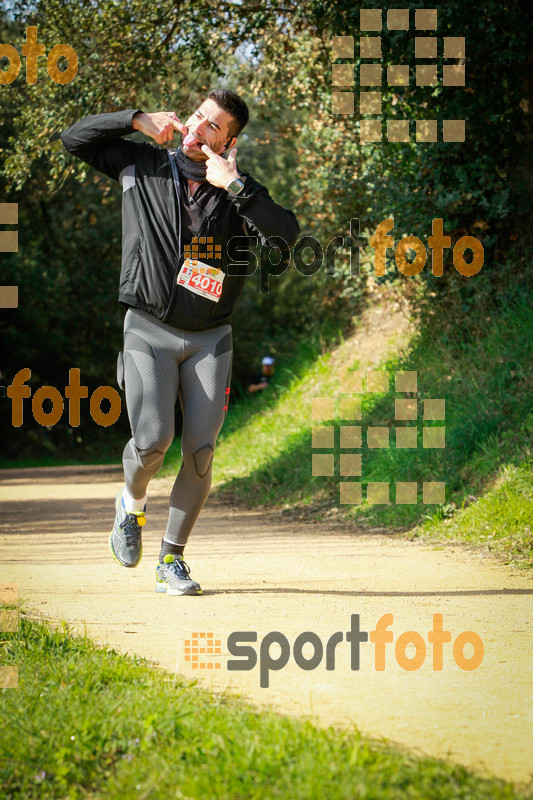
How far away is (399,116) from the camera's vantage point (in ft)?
34.5

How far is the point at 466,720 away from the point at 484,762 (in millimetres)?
377

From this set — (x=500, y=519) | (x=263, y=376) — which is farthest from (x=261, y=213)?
(x=263, y=376)

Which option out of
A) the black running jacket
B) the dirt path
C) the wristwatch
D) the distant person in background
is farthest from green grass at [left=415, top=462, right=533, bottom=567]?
the distant person in background

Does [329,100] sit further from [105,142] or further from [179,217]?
[179,217]

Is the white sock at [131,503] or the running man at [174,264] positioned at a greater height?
the running man at [174,264]

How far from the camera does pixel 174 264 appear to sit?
178 inches

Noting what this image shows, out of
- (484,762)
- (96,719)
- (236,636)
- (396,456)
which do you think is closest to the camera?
(484,762)

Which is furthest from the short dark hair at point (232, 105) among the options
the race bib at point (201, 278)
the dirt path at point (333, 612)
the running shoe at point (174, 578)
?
the dirt path at point (333, 612)

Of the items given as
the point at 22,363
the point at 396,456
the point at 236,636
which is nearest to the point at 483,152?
the point at 396,456

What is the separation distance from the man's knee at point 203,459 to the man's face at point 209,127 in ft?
4.81

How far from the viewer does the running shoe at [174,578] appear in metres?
4.74

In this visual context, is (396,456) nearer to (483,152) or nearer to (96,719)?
(483,152)

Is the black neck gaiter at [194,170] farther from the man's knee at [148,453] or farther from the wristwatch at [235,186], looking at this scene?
the man's knee at [148,453]

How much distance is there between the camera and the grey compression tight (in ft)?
15.0
